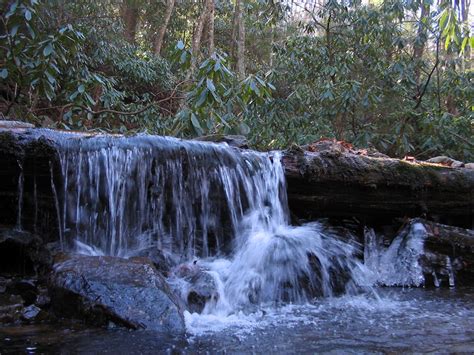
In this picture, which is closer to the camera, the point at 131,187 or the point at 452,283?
the point at 131,187

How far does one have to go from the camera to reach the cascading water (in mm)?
4594

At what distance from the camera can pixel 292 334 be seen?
318 centimetres

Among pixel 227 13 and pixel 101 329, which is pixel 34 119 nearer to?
pixel 101 329

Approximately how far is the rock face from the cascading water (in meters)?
0.86

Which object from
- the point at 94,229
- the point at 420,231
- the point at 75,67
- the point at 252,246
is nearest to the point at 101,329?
the point at 94,229

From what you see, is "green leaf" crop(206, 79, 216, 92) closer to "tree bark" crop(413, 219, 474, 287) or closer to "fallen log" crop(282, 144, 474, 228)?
"fallen log" crop(282, 144, 474, 228)

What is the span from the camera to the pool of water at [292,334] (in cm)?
279

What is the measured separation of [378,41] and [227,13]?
30.8ft

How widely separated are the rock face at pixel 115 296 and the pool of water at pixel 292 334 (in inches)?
4.2

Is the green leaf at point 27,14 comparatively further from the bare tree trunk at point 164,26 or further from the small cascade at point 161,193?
the bare tree trunk at point 164,26

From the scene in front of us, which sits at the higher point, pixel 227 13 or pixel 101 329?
pixel 227 13

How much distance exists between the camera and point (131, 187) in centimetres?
480

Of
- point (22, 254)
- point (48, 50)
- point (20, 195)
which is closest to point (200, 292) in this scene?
point (22, 254)

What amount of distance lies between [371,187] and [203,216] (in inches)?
83.4
